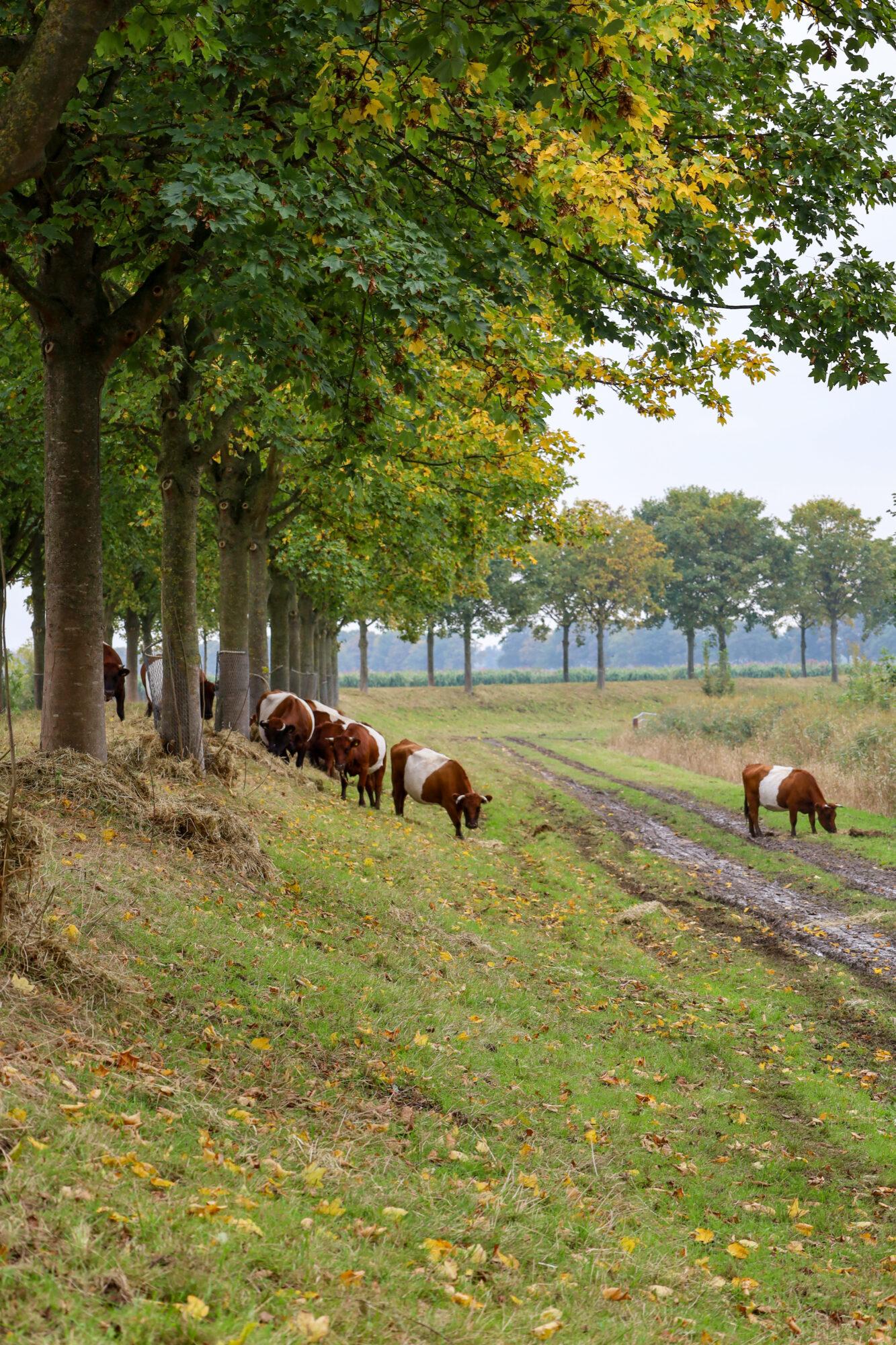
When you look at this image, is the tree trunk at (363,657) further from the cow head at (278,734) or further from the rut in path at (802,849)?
the cow head at (278,734)

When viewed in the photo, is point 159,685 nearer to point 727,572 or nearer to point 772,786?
point 772,786

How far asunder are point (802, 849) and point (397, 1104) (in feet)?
44.6

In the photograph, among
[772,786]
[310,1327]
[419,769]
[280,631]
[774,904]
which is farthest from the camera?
[280,631]

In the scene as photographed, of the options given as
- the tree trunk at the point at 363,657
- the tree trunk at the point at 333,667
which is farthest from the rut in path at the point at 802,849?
the tree trunk at the point at 363,657

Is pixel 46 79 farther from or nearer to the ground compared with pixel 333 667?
farther from the ground

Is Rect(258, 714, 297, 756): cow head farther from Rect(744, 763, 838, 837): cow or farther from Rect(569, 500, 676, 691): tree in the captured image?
Rect(569, 500, 676, 691): tree

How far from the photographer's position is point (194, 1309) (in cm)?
323

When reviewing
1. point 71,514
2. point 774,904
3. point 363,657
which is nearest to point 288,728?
point 774,904

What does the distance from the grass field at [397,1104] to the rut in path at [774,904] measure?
44 cm

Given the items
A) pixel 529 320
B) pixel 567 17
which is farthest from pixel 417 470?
pixel 567 17

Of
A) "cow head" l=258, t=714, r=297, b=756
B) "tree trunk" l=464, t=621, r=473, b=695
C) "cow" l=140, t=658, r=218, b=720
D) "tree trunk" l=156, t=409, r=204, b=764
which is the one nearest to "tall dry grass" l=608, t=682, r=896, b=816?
"cow head" l=258, t=714, r=297, b=756

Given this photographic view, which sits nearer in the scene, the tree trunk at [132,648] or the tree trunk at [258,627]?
→ the tree trunk at [258,627]

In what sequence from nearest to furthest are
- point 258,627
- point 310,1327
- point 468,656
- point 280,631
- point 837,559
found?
point 310,1327 < point 258,627 < point 280,631 < point 468,656 < point 837,559

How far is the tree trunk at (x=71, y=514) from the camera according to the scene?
31.7 ft
